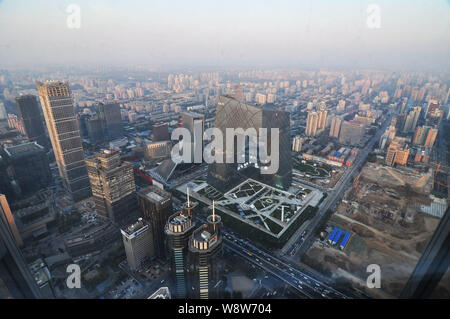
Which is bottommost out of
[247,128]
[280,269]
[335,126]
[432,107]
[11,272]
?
[280,269]

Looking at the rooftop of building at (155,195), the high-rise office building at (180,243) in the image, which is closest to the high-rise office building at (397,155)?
the high-rise office building at (180,243)

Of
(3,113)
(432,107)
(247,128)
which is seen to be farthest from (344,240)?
(3,113)

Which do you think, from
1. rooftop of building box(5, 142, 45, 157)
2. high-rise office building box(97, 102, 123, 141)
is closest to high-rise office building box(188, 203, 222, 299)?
rooftop of building box(5, 142, 45, 157)

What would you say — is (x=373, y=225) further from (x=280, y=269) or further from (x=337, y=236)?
(x=280, y=269)

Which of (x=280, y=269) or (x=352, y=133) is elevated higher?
(x=352, y=133)

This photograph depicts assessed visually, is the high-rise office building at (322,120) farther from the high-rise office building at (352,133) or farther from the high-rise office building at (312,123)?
the high-rise office building at (352,133)

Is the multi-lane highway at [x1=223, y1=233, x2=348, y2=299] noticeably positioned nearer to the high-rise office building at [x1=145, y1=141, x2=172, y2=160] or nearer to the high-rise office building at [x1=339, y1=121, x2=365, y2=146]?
the high-rise office building at [x1=145, y1=141, x2=172, y2=160]
